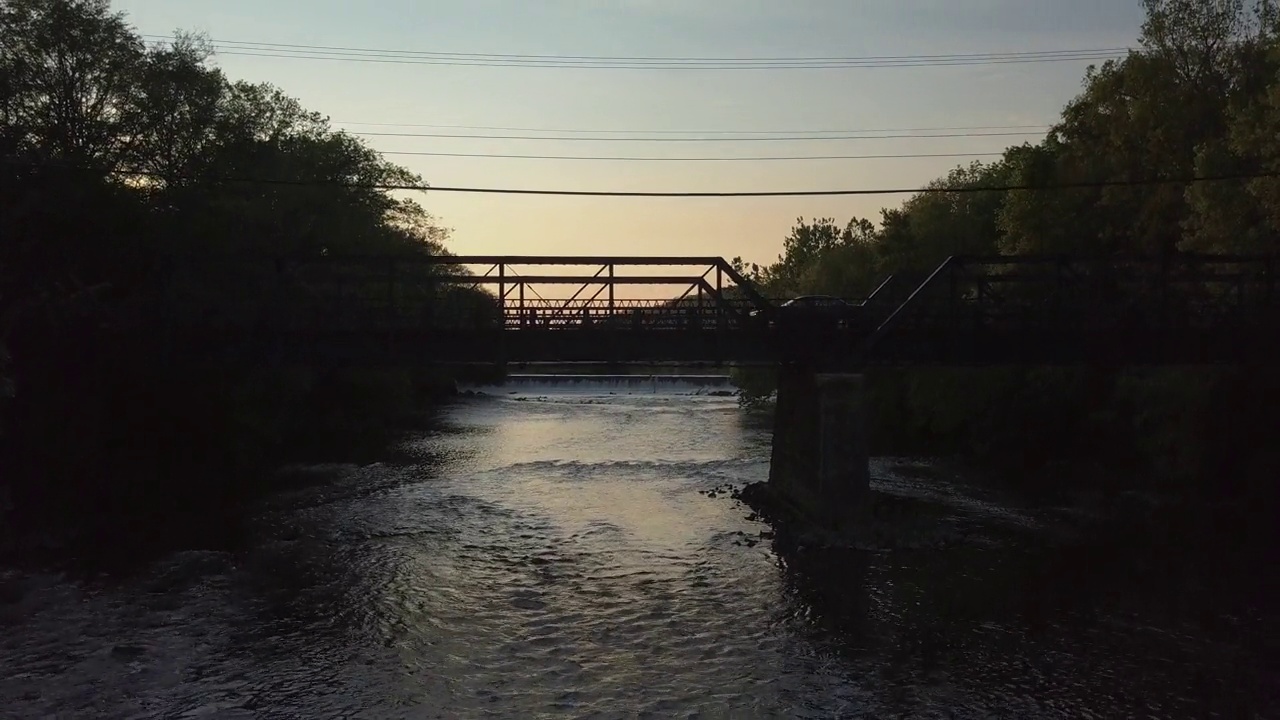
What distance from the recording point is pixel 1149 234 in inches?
1740

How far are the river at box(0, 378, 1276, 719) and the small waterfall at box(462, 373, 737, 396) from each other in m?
74.1

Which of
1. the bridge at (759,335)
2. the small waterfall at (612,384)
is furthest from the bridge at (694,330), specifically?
the small waterfall at (612,384)

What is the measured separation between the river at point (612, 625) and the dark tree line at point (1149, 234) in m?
8.59

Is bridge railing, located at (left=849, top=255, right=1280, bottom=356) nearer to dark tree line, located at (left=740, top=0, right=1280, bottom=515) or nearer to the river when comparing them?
dark tree line, located at (left=740, top=0, right=1280, bottom=515)

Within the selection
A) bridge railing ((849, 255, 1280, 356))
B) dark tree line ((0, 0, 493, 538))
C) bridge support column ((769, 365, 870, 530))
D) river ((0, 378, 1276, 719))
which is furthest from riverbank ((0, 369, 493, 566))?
bridge railing ((849, 255, 1280, 356))

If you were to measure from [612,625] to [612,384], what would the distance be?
93.7 m

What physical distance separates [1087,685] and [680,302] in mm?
17841

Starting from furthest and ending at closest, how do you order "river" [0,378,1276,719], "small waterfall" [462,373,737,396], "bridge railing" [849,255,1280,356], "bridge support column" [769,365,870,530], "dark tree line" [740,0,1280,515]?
"small waterfall" [462,373,737,396] → "dark tree line" [740,0,1280,515] → "bridge railing" [849,255,1280,356] → "bridge support column" [769,365,870,530] → "river" [0,378,1276,719]

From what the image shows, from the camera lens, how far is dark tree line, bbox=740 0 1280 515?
3694cm

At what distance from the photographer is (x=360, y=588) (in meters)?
25.2

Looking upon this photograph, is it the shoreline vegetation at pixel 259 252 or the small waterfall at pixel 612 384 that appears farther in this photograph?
the small waterfall at pixel 612 384

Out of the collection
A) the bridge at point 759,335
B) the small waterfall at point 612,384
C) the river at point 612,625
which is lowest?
the river at point 612,625

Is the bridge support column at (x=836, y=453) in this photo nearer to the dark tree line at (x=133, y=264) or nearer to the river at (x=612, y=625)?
the river at (x=612, y=625)

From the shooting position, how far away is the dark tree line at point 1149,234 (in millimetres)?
36938
